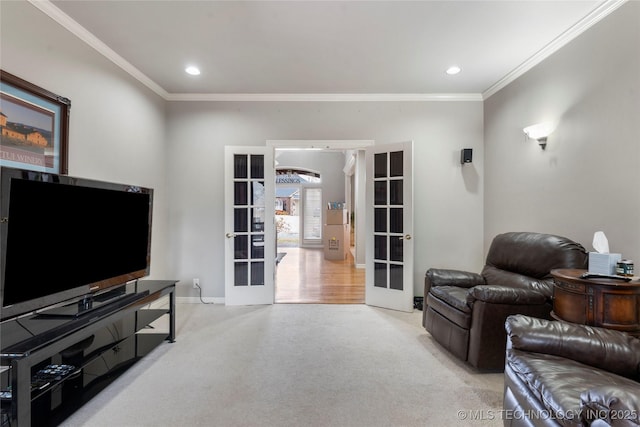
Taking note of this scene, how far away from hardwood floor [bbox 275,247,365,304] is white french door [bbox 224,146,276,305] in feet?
1.56

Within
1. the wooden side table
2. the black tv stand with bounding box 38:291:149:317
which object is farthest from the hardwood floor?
the wooden side table

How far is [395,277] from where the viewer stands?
12.1ft

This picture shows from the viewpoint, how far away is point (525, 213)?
3105mm

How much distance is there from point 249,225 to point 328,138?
5.31 ft

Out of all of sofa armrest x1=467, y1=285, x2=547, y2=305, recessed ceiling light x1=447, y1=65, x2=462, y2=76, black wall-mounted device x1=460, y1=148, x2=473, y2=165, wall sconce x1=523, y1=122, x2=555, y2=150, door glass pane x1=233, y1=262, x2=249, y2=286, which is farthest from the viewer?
door glass pane x1=233, y1=262, x2=249, y2=286

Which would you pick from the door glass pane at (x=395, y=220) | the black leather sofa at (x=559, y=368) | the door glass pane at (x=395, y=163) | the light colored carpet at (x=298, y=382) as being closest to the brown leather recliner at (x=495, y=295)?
the light colored carpet at (x=298, y=382)

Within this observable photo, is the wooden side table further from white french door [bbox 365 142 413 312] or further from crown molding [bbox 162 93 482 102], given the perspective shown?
crown molding [bbox 162 93 482 102]

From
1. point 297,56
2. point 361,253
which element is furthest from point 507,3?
point 361,253

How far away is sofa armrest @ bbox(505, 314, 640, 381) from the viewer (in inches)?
54.4

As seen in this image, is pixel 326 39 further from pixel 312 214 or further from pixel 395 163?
pixel 312 214

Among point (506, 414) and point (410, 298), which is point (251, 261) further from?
point (506, 414)

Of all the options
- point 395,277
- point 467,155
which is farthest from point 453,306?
point 467,155

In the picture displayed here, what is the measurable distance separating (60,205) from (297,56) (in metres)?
2.36

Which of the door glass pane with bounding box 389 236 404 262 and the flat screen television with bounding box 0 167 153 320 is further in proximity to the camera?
the door glass pane with bounding box 389 236 404 262
